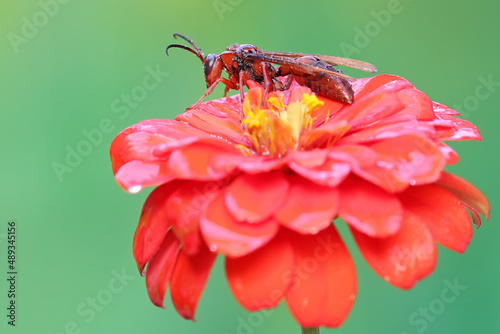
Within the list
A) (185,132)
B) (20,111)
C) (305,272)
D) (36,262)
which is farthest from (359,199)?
(20,111)

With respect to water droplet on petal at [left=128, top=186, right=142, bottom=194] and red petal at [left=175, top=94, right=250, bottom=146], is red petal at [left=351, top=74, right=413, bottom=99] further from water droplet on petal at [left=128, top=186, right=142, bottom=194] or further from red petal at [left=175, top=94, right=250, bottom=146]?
water droplet on petal at [left=128, top=186, right=142, bottom=194]

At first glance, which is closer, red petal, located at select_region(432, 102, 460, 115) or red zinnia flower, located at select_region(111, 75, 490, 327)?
red zinnia flower, located at select_region(111, 75, 490, 327)

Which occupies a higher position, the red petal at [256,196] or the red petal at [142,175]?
the red petal at [142,175]

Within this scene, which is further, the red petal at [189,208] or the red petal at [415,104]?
the red petal at [415,104]

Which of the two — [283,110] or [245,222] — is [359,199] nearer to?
[245,222]

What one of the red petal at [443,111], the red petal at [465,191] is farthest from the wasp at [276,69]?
the red petal at [465,191]

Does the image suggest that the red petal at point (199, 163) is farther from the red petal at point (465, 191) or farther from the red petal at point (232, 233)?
the red petal at point (465, 191)

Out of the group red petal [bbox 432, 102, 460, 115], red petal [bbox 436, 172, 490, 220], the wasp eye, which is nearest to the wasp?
the wasp eye
